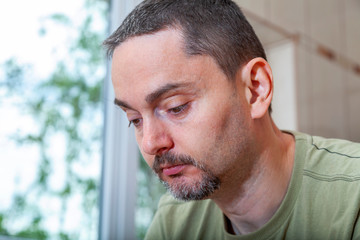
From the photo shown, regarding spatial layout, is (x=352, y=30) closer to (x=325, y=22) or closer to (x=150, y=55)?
(x=325, y=22)

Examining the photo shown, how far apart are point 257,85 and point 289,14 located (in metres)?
1.30

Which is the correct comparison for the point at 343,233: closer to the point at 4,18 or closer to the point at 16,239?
the point at 16,239

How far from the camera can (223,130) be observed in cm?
66

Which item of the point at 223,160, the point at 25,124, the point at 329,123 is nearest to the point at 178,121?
the point at 223,160

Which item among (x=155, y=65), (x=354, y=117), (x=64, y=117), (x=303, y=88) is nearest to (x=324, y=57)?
(x=303, y=88)

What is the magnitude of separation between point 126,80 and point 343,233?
444 mm

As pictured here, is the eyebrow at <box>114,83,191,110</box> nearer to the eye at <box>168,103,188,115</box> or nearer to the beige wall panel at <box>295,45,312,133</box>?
the eye at <box>168,103,188,115</box>

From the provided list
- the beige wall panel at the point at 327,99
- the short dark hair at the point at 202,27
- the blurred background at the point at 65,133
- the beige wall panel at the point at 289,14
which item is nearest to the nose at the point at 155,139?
the short dark hair at the point at 202,27

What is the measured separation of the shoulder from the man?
0.06 meters

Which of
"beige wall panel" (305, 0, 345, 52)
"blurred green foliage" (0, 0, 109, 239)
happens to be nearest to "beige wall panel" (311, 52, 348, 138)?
"beige wall panel" (305, 0, 345, 52)

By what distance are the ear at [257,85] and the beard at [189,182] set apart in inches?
5.5

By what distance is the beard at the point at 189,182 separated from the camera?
2.13 ft

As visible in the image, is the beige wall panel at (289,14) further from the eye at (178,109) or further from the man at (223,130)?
the eye at (178,109)

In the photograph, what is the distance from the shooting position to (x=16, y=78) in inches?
43.6
